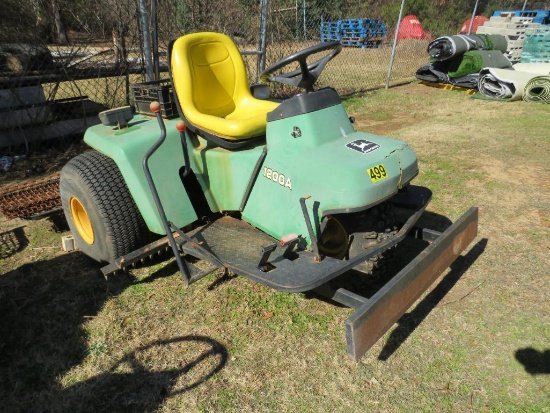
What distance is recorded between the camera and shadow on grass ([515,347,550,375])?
2.15m

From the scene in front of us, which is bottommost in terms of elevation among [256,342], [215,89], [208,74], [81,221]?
[256,342]

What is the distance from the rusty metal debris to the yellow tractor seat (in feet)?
5.16

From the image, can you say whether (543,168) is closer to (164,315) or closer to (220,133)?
(220,133)

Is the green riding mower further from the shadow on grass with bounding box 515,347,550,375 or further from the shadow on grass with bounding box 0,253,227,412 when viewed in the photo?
the shadow on grass with bounding box 515,347,550,375

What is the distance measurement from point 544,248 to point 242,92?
2.58m

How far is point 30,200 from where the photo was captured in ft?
11.9

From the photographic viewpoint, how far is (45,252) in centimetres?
330

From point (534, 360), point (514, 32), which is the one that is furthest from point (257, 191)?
point (514, 32)

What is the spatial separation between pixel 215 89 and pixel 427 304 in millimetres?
2104

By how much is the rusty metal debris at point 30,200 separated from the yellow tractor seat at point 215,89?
157cm

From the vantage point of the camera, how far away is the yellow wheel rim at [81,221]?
10.2 ft

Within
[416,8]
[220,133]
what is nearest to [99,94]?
[220,133]

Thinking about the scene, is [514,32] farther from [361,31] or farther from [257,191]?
[257,191]

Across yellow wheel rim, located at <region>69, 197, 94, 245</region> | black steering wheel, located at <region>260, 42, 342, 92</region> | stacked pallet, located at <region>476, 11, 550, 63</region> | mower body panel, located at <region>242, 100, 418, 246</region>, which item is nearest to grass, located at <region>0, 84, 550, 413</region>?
yellow wheel rim, located at <region>69, 197, 94, 245</region>
